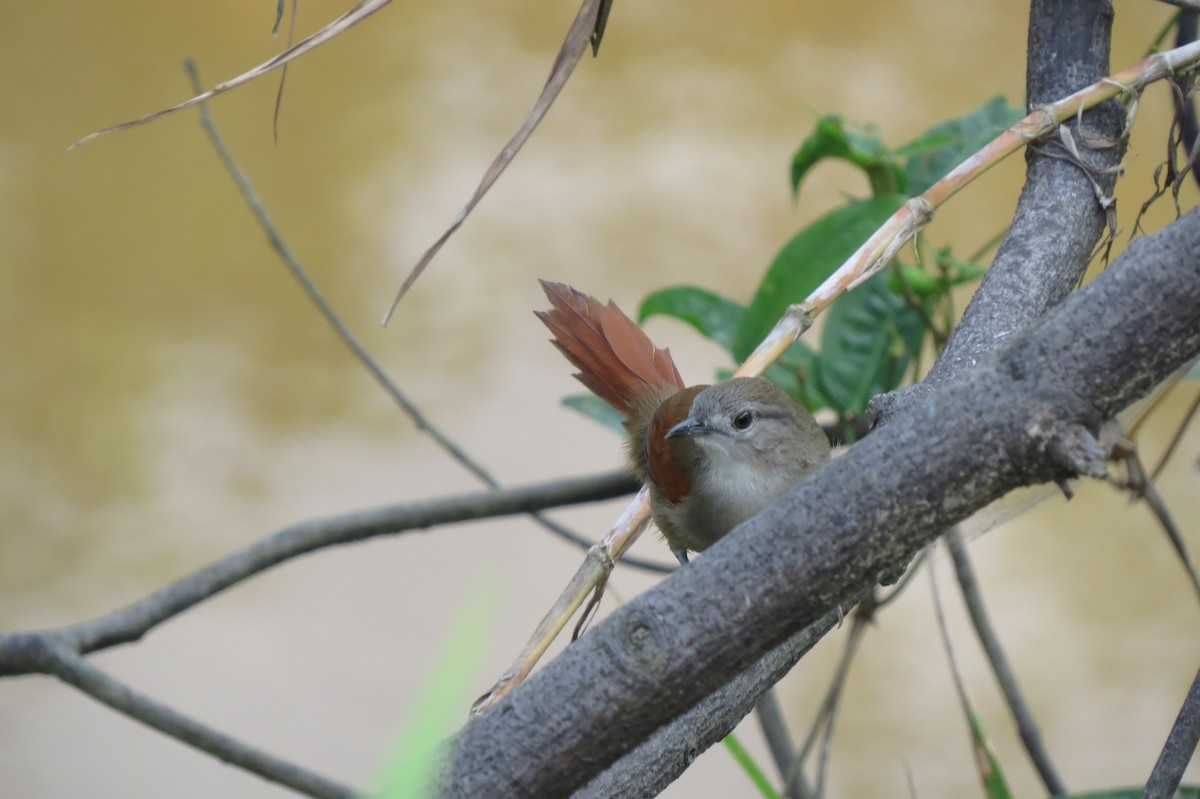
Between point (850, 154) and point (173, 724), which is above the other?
point (850, 154)

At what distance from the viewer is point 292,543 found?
5.93 ft

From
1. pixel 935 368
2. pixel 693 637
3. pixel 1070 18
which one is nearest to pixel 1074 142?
pixel 1070 18

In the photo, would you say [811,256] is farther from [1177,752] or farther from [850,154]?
[1177,752]

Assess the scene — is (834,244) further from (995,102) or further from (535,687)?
(535,687)

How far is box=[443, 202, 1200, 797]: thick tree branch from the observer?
0.51 m

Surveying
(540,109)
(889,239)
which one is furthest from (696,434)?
(540,109)

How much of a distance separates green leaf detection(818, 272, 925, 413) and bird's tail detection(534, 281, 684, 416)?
57 cm

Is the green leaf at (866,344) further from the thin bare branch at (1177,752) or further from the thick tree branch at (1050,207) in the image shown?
the thin bare branch at (1177,752)

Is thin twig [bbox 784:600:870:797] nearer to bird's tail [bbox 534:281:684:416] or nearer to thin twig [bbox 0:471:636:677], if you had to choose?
thin twig [bbox 0:471:636:677]

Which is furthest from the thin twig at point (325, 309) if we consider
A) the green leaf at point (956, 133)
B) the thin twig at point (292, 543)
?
the green leaf at point (956, 133)

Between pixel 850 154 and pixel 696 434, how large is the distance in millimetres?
680

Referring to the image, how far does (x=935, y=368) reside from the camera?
0.94m

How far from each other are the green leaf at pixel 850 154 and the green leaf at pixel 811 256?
0.16ft

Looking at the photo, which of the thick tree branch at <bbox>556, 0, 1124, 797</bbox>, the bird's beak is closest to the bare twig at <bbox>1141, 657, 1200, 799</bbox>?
the thick tree branch at <bbox>556, 0, 1124, 797</bbox>
